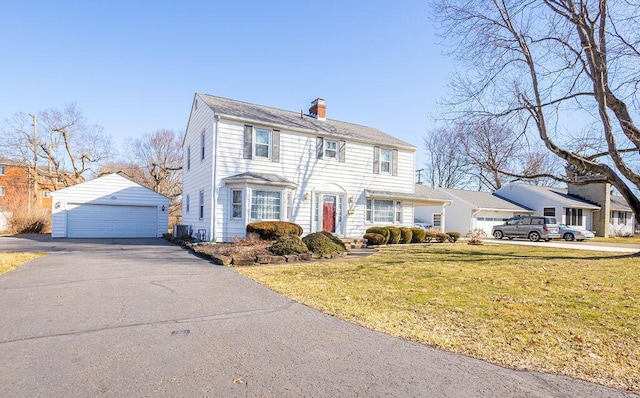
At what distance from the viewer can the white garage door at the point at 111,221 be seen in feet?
67.5

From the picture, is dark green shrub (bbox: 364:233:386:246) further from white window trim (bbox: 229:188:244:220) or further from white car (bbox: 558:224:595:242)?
white car (bbox: 558:224:595:242)

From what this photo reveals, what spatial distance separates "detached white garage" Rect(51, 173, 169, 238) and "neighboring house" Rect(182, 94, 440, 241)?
11.4ft

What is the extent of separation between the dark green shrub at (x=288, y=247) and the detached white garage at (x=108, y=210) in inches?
552

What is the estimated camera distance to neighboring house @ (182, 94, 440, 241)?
15625 mm

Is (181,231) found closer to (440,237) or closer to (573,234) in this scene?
Answer: (440,237)

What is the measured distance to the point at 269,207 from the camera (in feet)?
53.2

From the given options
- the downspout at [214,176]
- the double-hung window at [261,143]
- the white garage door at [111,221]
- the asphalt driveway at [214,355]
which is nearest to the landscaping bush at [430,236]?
the double-hung window at [261,143]

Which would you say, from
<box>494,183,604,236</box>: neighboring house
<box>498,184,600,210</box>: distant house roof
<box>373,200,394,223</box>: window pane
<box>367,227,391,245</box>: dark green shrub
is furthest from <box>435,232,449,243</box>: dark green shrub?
<box>498,184,600,210</box>: distant house roof

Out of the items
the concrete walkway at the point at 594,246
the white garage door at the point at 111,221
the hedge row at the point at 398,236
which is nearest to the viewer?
the hedge row at the point at 398,236

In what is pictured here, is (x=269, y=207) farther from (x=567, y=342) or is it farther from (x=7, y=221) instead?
(x=7, y=221)

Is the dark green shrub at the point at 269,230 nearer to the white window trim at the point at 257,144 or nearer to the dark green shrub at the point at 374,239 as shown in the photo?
the white window trim at the point at 257,144

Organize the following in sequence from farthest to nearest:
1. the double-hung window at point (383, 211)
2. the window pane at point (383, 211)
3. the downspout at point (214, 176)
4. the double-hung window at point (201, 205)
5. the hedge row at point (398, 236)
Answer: the window pane at point (383, 211) → the double-hung window at point (383, 211) → the hedge row at point (398, 236) → the double-hung window at point (201, 205) → the downspout at point (214, 176)

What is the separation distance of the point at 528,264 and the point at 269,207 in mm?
10573

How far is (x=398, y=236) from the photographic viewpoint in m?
19.0
